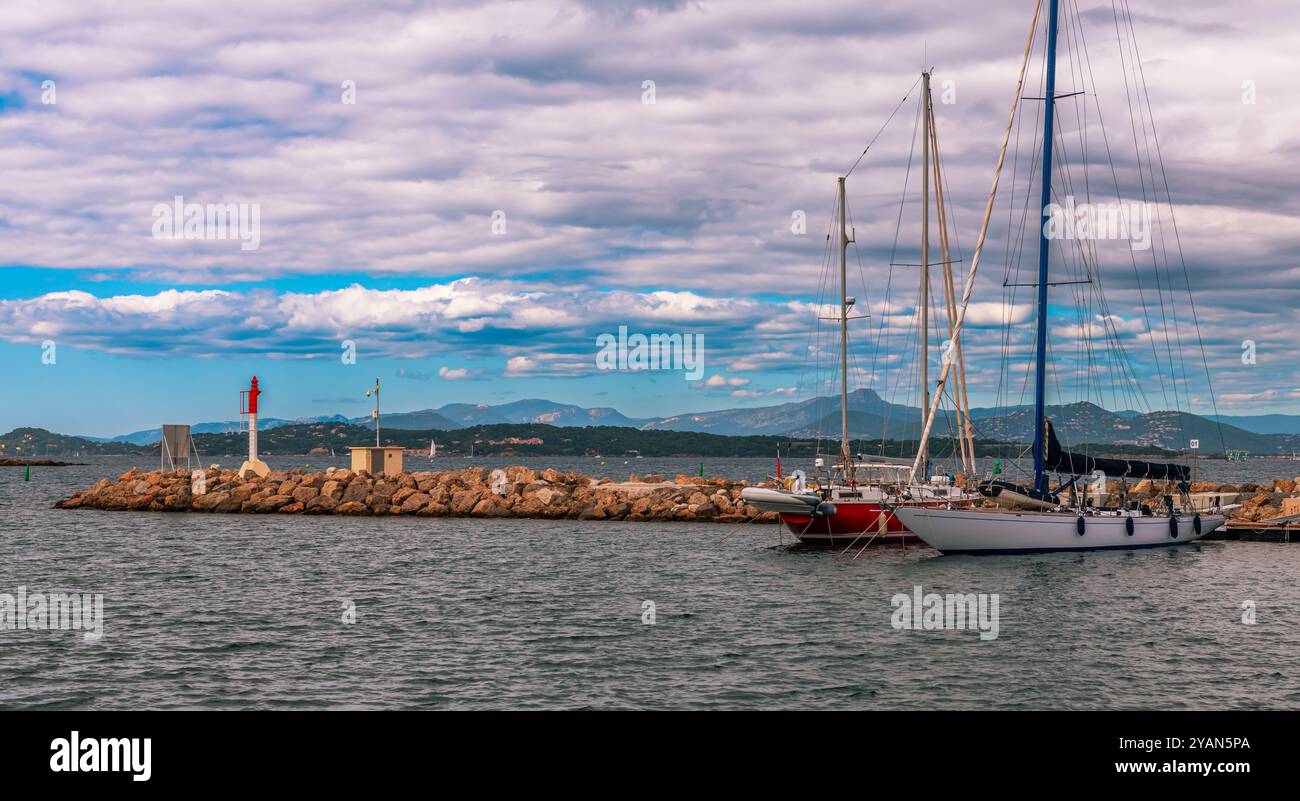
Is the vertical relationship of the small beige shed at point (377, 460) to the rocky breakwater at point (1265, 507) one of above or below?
above

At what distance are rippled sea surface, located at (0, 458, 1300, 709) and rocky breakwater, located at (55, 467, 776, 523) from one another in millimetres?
13132

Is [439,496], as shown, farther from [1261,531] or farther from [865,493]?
[1261,531]

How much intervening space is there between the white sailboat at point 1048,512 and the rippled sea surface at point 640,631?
32.5 inches

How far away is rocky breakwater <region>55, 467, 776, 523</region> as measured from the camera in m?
62.6

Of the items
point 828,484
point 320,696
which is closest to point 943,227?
point 828,484

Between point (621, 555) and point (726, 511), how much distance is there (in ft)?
54.5

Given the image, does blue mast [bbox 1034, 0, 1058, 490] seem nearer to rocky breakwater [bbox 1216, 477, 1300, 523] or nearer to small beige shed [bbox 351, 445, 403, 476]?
rocky breakwater [bbox 1216, 477, 1300, 523]

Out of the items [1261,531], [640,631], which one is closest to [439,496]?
[640,631]

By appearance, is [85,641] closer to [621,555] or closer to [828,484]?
[621,555]

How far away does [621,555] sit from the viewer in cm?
4472

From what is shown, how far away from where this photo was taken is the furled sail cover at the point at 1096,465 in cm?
4338
